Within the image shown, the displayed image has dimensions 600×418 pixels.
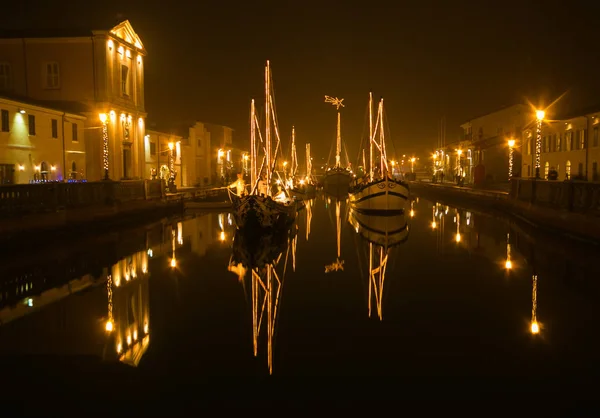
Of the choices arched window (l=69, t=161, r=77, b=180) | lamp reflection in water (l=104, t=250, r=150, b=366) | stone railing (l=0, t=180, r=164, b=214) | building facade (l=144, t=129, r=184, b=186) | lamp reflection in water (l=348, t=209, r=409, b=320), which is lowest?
lamp reflection in water (l=348, t=209, r=409, b=320)

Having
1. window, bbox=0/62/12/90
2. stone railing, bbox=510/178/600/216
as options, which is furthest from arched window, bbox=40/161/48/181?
stone railing, bbox=510/178/600/216

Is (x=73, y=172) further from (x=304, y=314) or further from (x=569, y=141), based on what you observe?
(x=569, y=141)

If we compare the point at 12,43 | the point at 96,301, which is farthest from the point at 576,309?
the point at 12,43

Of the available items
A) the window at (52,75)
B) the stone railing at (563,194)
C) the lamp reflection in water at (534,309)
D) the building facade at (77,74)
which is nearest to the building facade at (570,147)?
the stone railing at (563,194)

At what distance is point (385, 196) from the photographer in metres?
36.8

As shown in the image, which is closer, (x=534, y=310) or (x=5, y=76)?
(x=534, y=310)

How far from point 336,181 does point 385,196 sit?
45905 millimetres

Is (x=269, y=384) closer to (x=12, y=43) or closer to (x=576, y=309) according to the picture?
(x=576, y=309)

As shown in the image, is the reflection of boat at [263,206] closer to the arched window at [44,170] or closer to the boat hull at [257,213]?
the boat hull at [257,213]

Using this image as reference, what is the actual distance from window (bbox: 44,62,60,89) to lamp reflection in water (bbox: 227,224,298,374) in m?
23.5

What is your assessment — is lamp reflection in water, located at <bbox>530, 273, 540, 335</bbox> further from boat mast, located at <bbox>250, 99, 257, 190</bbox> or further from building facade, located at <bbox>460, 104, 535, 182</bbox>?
building facade, located at <bbox>460, 104, 535, 182</bbox>

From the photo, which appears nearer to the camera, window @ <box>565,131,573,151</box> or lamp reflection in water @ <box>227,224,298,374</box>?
lamp reflection in water @ <box>227,224,298,374</box>

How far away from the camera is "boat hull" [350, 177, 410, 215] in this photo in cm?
3659

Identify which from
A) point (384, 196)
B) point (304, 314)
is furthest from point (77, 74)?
point (304, 314)
